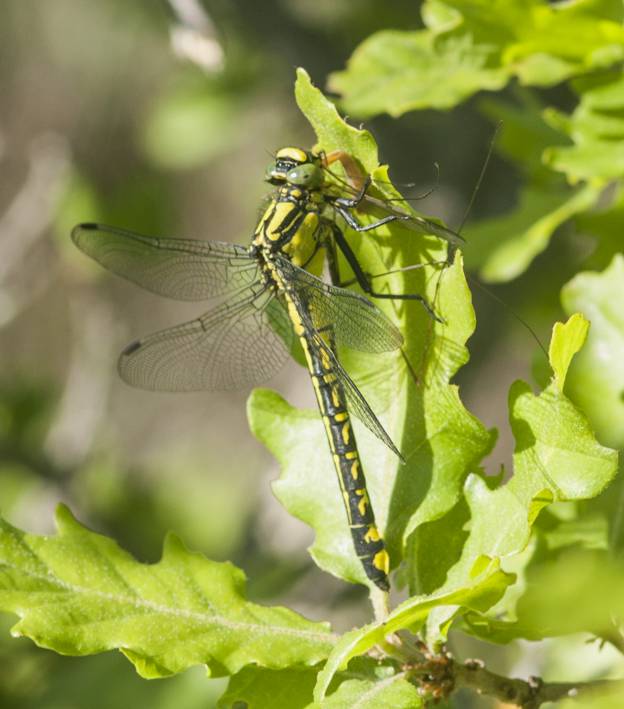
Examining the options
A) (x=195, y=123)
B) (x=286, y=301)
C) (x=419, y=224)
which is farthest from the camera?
(x=195, y=123)

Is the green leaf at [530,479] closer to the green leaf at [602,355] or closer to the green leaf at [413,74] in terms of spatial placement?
the green leaf at [602,355]

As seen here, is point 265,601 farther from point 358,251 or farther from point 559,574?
point 559,574

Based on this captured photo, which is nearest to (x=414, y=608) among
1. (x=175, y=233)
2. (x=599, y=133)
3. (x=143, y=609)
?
(x=143, y=609)

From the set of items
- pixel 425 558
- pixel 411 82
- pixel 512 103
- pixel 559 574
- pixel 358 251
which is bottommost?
pixel 425 558

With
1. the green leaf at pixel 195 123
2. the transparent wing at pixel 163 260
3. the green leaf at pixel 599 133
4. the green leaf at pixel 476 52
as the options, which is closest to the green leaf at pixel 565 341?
the green leaf at pixel 599 133

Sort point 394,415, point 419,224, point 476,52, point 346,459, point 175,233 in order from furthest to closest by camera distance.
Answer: point 175,233 < point 476,52 < point 346,459 < point 394,415 < point 419,224

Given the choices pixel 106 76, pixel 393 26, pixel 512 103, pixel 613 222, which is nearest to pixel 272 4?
pixel 393 26

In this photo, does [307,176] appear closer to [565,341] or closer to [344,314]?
[344,314]
